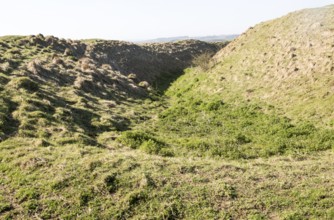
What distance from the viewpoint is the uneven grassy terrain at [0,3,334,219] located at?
40.2 ft

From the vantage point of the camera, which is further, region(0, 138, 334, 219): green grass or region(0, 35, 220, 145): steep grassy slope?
region(0, 35, 220, 145): steep grassy slope

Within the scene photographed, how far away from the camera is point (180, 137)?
21.6 metres

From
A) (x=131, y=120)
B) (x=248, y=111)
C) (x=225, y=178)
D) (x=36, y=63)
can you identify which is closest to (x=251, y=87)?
(x=248, y=111)

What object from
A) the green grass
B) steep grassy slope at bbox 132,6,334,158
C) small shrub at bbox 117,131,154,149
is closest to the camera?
the green grass

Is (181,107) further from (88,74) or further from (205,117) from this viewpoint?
(88,74)

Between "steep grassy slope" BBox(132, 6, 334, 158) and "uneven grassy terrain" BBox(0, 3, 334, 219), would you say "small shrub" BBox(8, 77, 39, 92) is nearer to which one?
"uneven grassy terrain" BBox(0, 3, 334, 219)

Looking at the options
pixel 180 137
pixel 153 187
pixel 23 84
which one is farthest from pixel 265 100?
pixel 23 84

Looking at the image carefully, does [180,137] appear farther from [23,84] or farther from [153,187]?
[23,84]

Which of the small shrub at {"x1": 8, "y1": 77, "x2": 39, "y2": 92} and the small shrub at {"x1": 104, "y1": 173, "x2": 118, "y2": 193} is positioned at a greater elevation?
the small shrub at {"x1": 8, "y1": 77, "x2": 39, "y2": 92}

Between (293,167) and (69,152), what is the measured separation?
435 inches

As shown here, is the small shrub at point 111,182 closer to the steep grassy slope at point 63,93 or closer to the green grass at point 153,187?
the green grass at point 153,187

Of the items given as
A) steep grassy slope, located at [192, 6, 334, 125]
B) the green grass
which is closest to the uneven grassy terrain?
the green grass

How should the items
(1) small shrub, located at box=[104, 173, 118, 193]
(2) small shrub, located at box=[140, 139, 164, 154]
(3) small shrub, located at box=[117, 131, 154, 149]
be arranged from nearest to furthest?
(1) small shrub, located at box=[104, 173, 118, 193]
(2) small shrub, located at box=[140, 139, 164, 154]
(3) small shrub, located at box=[117, 131, 154, 149]

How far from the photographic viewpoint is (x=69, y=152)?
16.1m
